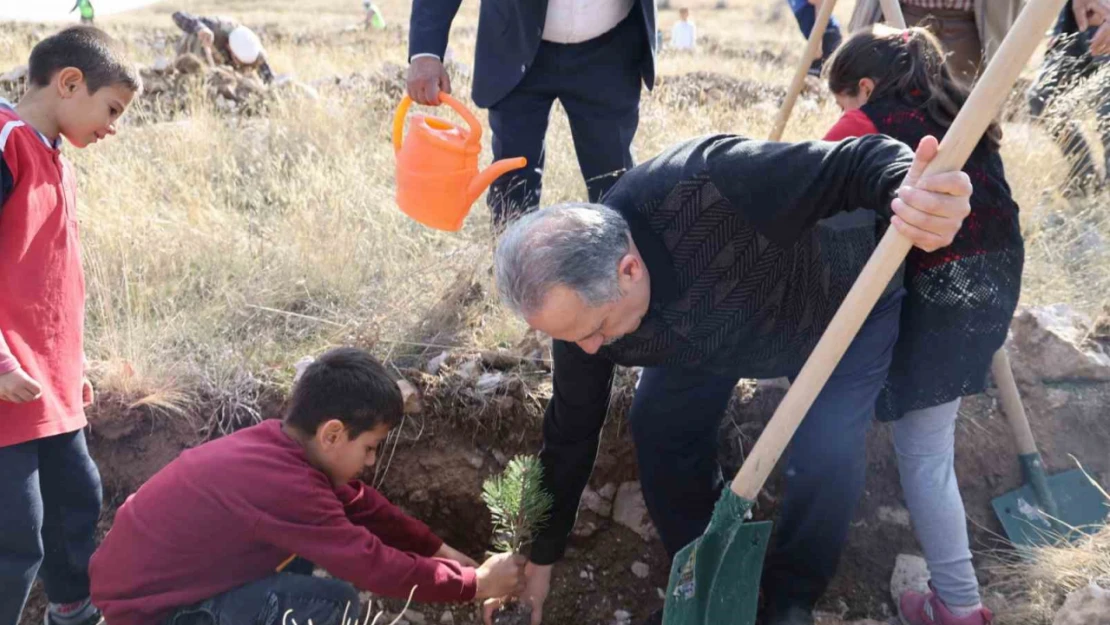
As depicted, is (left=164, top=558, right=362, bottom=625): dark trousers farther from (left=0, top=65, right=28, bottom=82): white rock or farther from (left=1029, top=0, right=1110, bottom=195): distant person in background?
(left=0, top=65, right=28, bottom=82): white rock

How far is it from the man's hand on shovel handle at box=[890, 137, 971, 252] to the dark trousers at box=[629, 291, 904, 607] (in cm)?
56

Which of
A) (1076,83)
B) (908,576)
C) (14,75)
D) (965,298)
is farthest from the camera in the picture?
(14,75)

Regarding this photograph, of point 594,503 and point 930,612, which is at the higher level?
point 930,612

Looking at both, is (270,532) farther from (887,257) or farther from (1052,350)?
(1052,350)

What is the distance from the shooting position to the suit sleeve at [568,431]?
2134 mm

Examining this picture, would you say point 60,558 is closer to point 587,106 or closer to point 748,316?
point 748,316

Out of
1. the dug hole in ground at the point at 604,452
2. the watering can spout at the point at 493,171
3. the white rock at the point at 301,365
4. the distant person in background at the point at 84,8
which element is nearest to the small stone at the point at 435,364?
the dug hole in ground at the point at 604,452

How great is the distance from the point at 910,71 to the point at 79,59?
6.67 ft

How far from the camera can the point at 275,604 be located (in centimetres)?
210

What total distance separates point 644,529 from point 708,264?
1.24 metres

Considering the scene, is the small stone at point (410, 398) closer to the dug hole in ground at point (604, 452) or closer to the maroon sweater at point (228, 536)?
the dug hole in ground at point (604, 452)

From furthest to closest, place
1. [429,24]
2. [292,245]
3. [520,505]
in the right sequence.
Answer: [292,245] < [429,24] < [520,505]

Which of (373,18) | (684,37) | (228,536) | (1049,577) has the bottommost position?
(373,18)

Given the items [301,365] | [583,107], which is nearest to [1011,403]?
[583,107]
